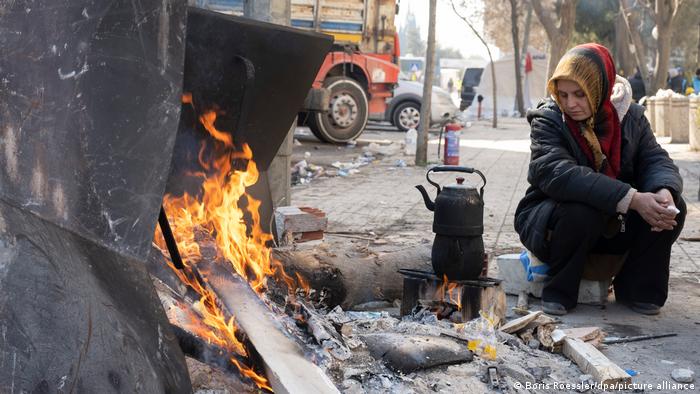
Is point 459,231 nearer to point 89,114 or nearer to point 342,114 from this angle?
point 89,114

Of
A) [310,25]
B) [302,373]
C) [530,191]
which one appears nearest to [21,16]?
[302,373]

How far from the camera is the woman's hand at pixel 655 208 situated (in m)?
4.44

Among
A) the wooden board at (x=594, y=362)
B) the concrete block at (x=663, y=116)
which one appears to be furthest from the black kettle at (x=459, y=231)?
the concrete block at (x=663, y=116)

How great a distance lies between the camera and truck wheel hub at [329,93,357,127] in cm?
1584

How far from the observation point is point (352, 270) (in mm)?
4641

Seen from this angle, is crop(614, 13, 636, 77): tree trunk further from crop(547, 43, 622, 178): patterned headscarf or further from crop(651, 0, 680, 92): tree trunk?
crop(547, 43, 622, 178): patterned headscarf

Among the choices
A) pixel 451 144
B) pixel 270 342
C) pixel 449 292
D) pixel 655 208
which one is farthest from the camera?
pixel 451 144

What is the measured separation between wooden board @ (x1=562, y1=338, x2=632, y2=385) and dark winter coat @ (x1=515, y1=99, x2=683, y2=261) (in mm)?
906

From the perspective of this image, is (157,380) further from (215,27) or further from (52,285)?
(215,27)

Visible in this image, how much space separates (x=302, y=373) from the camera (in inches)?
114

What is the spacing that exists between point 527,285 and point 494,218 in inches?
113

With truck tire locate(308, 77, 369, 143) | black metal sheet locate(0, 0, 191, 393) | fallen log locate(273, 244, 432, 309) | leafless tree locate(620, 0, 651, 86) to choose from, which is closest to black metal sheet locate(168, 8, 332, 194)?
fallen log locate(273, 244, 432, 309)

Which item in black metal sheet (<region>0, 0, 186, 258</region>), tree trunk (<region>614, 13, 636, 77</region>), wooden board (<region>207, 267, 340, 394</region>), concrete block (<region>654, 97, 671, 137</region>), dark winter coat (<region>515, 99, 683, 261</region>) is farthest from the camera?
tree trunk (<region>614, 13, 636, 77</region>)

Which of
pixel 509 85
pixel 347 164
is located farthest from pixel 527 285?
pixel 509 85
